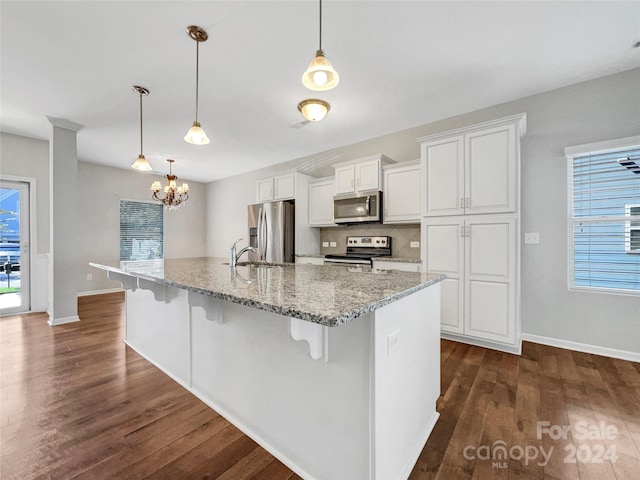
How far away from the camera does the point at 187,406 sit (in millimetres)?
1817

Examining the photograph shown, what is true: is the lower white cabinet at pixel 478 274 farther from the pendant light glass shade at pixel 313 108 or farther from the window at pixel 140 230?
the window at pixel 140 230

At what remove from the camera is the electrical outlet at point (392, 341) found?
110 centimetres

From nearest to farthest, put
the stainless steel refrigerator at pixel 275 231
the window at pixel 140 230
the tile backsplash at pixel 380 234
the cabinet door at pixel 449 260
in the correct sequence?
the cabinet door at pixel 449 260
the tile backsplash at pixel 380 234
the stainless steel refrigerator at pixel 275 231
the window at pixel 140 230

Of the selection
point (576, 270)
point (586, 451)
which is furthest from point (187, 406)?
point (576, 270)

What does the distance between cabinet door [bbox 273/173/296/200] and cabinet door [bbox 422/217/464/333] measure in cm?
227

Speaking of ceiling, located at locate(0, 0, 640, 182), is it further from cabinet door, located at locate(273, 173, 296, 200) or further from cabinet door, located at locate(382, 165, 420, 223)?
cabinet door, located at locate(273, 173, 296, 200)

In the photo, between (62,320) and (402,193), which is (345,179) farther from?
(62,320)

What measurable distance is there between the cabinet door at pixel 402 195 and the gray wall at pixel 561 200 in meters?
1.01

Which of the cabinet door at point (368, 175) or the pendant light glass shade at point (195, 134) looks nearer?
the pendant light glass shade at point (195, 134)

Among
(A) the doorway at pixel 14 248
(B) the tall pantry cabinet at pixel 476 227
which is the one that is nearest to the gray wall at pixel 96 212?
(A) the doorway at pixel 14 248

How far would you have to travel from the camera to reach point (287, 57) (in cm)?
235

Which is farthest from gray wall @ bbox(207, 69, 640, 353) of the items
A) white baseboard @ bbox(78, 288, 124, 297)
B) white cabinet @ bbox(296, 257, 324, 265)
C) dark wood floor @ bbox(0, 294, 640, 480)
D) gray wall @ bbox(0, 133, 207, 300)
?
white baseboard @ bbox(78, 288, 124, 297)

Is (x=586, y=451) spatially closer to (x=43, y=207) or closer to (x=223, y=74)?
(x=223, y=74)

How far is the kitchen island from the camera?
1.02 m
